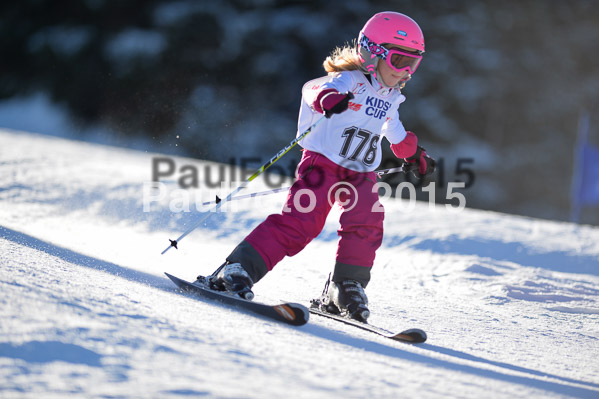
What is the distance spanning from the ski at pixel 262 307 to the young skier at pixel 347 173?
0.26 feet

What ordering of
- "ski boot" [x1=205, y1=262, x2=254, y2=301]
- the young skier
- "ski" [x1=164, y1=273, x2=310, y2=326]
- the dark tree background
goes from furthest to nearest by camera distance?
the dark tree background, the young skier, "ski boot" [x1=205, y1=262, x2=254, y2=301], "ski" [x1=164, y1=273, x2=310, y2=326]

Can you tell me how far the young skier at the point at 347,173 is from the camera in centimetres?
254

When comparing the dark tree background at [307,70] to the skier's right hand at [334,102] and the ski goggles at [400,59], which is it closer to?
the ski goggles at [400,59]

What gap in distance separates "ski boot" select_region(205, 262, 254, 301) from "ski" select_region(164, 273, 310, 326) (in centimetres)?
4

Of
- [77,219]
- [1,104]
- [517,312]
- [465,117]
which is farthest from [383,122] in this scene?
[465,117]

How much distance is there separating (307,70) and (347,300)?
51.9 ft

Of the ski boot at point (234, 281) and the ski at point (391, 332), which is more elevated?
the ski boot at point (234, 281)

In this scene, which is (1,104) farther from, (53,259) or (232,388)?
(232,388)

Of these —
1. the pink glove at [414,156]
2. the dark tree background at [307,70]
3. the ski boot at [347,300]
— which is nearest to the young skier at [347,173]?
the ski boot at [347,300]

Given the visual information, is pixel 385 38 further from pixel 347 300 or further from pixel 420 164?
pixel 347 300

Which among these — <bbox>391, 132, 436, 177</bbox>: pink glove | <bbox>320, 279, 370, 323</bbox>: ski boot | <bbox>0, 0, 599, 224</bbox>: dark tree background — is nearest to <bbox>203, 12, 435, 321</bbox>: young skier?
<bbox>320, 279, 370, 323</bbox>: ski boot

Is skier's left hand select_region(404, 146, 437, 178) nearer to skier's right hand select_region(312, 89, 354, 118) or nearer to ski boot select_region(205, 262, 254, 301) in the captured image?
skier's right hand select_region(312, 89, 354, 118)

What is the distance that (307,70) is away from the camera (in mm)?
17891

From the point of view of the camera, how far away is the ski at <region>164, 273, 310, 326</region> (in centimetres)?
212
